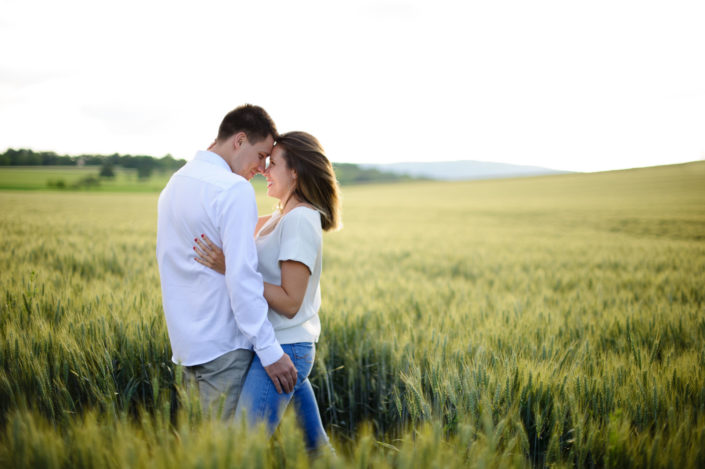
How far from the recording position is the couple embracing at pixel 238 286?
5.39 ft

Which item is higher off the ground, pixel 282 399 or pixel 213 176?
pixel 213 176

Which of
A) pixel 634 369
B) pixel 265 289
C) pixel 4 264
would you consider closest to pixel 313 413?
pixel 265 289

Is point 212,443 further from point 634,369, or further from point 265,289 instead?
point 634,369

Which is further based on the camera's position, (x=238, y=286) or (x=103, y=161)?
(x=103, y=161)

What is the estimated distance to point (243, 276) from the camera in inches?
63.6

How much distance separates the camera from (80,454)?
3.54 ft

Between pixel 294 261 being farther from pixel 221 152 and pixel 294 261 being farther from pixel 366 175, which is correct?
pixel 366 175

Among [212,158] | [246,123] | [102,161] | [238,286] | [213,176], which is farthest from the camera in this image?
[102,161]

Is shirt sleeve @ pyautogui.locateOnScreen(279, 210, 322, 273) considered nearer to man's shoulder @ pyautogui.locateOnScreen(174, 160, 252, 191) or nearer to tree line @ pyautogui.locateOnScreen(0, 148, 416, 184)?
man's shoulder @ pyautogui.locateOnScreen(174, 160, 252, 191)

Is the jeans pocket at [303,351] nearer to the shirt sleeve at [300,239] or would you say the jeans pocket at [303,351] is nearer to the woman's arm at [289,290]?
the woman's arm at [289,290]

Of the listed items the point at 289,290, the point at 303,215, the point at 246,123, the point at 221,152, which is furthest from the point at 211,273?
the point at 246,123

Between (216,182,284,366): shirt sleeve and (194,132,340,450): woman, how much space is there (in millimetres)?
107

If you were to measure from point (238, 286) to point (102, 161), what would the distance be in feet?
206

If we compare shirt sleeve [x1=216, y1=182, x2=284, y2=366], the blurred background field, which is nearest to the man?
shirt sleeve [x1=216, y1=182, x2=284, y2=366]
